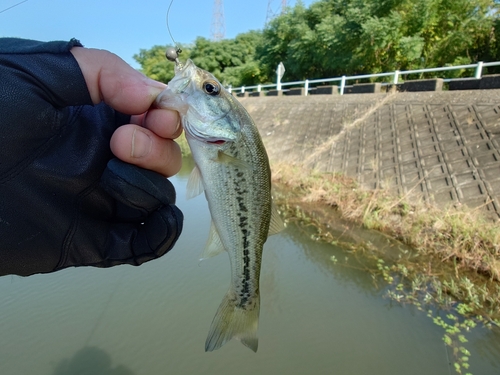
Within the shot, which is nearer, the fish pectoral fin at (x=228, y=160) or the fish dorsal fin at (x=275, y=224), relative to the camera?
the fish pectoral fin at (x=228, y=160)

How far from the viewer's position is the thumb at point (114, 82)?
1.67 m

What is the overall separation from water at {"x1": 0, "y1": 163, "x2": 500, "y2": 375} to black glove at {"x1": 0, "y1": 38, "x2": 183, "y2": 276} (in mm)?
2620

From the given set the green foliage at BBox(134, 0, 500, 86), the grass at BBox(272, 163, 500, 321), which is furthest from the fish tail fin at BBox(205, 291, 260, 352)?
the green foliage at BBox(134, 0, 500, 86)

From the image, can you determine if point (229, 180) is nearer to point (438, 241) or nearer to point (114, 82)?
point (114, 82)

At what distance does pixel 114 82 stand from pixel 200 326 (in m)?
3.75

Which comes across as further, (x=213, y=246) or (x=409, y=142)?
(x=409, y=142)

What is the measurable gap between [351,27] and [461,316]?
1916cm

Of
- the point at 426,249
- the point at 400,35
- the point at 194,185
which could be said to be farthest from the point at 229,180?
the point at 400,35

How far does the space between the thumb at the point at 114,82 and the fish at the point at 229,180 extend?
86mm

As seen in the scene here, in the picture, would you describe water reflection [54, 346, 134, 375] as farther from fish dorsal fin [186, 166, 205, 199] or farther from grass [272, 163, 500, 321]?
grass [272, 163, 500, 321]

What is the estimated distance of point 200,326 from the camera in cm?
456

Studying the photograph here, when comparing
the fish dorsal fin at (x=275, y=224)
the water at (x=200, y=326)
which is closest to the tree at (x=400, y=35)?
the water at (x=200, y=326)

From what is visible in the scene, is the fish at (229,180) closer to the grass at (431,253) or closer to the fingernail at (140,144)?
the fingernail at (140,144)

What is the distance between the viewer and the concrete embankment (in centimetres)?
676
